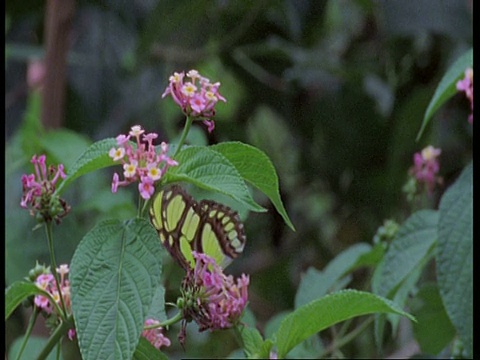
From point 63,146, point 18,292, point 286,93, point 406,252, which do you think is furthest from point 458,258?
point 286,93

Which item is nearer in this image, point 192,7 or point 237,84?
point 192,7

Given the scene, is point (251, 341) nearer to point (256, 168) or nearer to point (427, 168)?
point (256, 168)

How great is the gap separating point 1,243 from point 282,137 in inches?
31.1

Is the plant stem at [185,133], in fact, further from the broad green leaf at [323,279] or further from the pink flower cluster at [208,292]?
the broad green leaf at [323,279]

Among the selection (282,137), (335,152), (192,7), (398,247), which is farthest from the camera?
(282,137)

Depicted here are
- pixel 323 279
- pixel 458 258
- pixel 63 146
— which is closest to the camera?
pixel 458 258

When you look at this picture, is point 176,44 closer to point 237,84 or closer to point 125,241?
point 237,84

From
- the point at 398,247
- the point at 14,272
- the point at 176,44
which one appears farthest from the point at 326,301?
the point at 176,44

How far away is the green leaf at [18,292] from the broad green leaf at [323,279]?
271mm

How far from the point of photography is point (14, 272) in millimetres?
862

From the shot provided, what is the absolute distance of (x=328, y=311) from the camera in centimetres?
49

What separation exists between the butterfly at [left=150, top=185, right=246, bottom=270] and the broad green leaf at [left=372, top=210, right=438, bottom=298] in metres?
0.17

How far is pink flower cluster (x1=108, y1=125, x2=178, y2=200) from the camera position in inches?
17.9

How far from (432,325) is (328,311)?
0.26 meters
